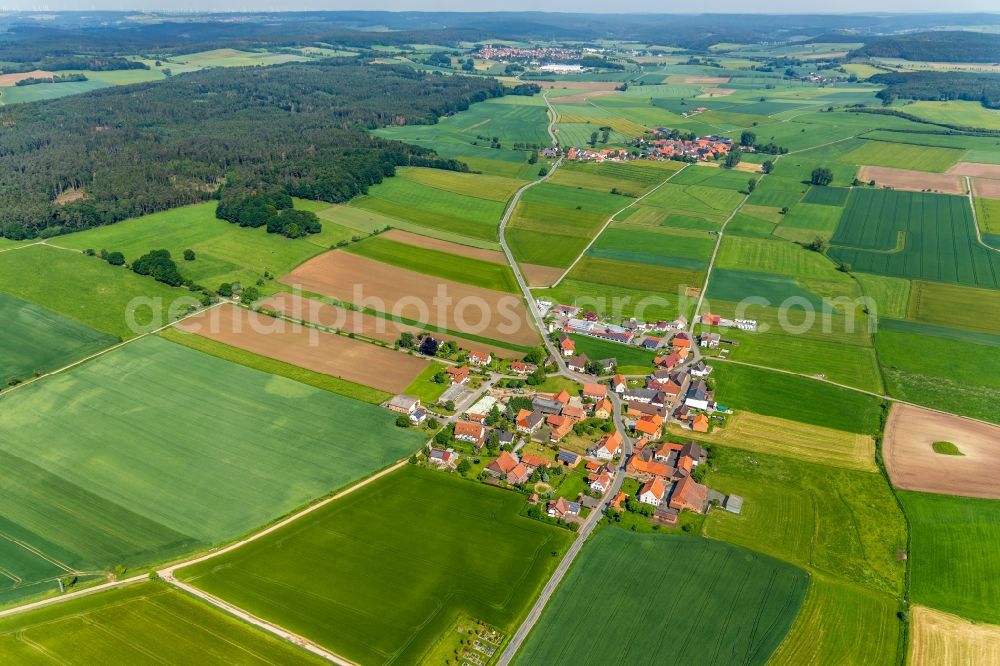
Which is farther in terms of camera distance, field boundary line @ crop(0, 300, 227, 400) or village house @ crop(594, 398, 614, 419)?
field boundary line @ crop(0, 300, 227, 400)

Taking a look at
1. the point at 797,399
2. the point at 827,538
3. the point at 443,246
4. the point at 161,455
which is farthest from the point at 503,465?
the point at 443,246

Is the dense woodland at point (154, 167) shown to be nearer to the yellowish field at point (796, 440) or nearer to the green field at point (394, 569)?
the green field at point (394, 569)

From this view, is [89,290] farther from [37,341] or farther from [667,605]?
[667,605]

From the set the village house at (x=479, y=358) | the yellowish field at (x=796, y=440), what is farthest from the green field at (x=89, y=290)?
the yellowish field at (x=796, y=440)

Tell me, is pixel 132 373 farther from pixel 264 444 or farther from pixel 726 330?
pixel 726 330

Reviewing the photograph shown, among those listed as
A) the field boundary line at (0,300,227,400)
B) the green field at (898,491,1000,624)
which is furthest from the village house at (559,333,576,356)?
the field boundary line at (0,300,227,400)

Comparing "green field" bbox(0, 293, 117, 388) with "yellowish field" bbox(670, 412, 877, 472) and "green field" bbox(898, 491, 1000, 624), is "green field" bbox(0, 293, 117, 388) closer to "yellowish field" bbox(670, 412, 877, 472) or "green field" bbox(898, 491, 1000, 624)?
"yellowish field" bbox(670, 412, 877, 472)

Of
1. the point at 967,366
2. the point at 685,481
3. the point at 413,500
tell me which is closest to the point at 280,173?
the point at 413,500
